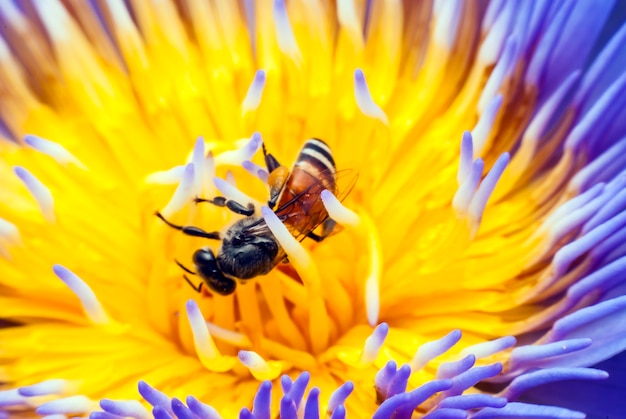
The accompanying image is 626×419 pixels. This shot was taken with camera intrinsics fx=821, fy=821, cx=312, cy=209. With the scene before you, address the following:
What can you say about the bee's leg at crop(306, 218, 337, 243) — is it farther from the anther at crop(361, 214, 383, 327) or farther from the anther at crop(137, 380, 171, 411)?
the anther at crop(137, 380, 171, 411)

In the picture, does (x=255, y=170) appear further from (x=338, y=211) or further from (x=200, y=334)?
(x=200, y=334)

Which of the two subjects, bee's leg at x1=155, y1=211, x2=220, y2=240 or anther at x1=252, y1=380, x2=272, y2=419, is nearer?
anther at x1=252, y1=380, x2=272, y2=419

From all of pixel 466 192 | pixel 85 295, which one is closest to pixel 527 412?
pixel 466 192

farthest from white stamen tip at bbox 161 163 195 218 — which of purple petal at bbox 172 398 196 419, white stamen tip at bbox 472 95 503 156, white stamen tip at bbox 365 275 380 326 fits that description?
white stamen tip at bbox 472 95 503 156

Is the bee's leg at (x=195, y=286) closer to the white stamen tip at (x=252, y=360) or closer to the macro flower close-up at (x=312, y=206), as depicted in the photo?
the macro flower close-up at (x=312, y=206)

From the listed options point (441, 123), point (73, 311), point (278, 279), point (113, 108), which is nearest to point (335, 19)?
point (441, 123)
